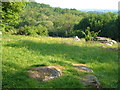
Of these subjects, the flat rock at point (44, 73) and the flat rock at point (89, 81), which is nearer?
the flat rock at point (89, 81)

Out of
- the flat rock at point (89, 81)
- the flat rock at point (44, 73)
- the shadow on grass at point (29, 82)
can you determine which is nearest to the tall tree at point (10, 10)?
the flat rock at point (44, 73)

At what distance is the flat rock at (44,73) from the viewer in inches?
333

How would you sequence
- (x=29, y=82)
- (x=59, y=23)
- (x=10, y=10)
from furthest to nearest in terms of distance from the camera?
1. (x=59, y=23)
2. (x=10, y=10)
3. (x=29, y=82)

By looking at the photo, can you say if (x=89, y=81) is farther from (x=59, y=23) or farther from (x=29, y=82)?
(x=59, y=23)

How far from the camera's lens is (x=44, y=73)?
8.86 meters

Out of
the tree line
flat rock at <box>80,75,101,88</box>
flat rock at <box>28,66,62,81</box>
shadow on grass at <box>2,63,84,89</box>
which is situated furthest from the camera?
the tree line

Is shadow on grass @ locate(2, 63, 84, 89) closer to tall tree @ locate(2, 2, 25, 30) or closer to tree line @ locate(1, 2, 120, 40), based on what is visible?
tree line @ locate(1, 2, 120, 40)

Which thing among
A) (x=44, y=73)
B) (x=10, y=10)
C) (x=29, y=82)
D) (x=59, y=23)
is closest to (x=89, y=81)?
(x=44, y=73)

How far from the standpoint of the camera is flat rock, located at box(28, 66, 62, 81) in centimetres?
847

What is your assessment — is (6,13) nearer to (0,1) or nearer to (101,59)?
(0,1)

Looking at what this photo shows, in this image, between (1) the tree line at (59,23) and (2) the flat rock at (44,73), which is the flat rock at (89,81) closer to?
(2) the flat rock at (44,73)

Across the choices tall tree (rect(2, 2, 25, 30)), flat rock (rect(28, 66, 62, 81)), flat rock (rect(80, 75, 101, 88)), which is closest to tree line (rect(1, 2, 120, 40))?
tall tree (rect(2, 2, 25, 30))

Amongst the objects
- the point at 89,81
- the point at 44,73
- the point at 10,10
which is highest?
the point at 10,10

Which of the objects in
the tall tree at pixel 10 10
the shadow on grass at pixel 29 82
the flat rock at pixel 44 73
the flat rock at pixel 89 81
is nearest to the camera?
the shadow on grass at pixel 29 82
